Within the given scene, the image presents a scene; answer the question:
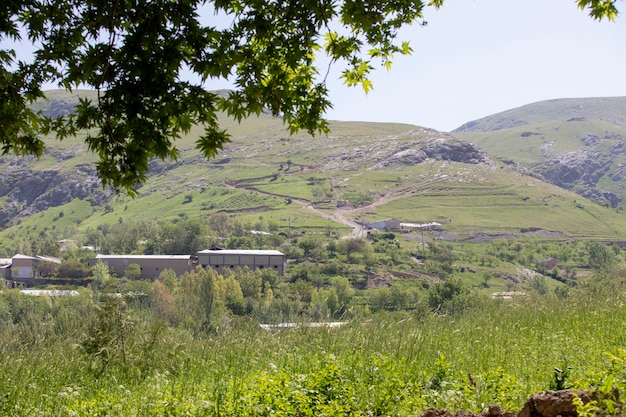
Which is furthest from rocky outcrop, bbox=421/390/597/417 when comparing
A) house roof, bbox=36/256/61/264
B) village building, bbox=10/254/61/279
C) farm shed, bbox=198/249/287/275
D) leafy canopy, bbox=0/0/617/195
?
house roof, bbox=36/256/61/264

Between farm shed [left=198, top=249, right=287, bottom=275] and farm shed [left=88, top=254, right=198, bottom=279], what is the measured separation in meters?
3.37

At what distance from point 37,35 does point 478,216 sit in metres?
156

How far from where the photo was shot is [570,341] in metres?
6.84

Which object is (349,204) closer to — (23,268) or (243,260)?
(243,260)

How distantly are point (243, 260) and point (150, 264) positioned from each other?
18.1 meters

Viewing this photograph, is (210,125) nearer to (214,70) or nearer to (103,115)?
(214,70)

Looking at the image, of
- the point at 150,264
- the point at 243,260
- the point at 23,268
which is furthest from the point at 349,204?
the point at 23,268

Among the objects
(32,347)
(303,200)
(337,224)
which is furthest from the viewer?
(303,200)

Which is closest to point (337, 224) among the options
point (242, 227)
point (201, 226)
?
point (242, 227)

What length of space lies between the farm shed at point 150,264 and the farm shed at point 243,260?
337 cm

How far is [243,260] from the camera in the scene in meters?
109

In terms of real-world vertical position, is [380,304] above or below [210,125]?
below

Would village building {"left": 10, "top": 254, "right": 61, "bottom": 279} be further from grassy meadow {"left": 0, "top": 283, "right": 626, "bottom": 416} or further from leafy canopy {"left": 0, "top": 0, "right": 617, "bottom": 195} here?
leafy canopy {"left": 0, "top": 0, "right": 617, "bottom": 195}

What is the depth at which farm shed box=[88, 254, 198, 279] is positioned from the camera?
108 metres
